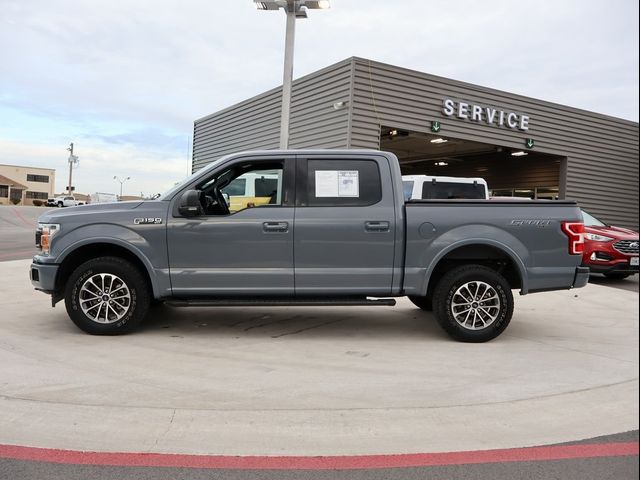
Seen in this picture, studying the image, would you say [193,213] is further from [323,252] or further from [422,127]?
[422,127]

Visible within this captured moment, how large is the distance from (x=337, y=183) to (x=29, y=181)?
330ft

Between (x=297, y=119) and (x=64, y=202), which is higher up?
(x=297, y=119)

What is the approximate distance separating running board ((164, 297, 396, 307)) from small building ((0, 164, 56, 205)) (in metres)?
89.7

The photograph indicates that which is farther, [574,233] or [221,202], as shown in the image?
[221,202]

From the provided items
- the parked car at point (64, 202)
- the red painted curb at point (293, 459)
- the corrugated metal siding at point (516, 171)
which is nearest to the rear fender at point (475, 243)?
the red painted curb at point (293, 459)

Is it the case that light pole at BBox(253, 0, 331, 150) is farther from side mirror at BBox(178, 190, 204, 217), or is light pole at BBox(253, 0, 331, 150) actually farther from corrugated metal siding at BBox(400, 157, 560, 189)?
corrugated metal siding at BBox(400, 157, 560, 189)

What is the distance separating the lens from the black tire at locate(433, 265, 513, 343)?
5.84m

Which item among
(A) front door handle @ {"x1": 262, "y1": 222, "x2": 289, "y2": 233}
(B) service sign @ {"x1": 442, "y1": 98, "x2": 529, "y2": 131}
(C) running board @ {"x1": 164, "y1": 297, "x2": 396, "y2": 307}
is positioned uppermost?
(B) service sign @ {"x1": 442, "y1": 98, "x2": 529, "y2": 131}

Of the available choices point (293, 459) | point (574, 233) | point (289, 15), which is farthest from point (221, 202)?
point (289, 15)

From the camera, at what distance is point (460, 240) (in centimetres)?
580

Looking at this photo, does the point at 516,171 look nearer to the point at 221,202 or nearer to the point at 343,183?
the point at 343,183

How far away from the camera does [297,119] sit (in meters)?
17.5

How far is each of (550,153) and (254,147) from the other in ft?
35.1

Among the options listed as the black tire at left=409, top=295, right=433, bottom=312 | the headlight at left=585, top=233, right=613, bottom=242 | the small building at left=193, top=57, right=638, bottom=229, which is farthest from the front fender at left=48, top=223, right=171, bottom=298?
the small building at left=193, top=57, right=638, bottom=229
